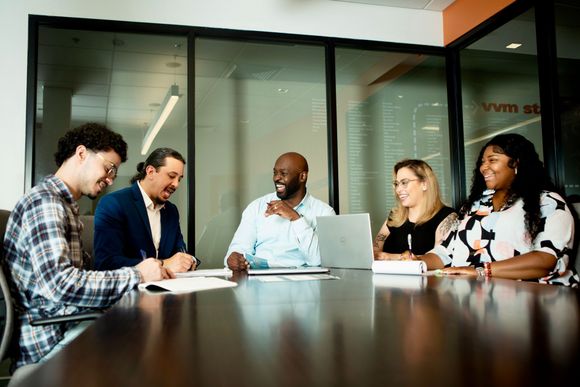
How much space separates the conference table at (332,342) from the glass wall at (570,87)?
213 centimetres

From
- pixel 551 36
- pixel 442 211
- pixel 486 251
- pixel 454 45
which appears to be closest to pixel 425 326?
pixel 486 251

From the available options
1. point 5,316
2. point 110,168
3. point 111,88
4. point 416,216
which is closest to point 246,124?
point 111,88

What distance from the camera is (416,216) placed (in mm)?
3148

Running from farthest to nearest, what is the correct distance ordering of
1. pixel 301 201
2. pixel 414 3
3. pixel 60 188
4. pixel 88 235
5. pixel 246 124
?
1. pixel 414 3
2. pixel 246 124
3. pixel 301 201
4. pixel 88 235
5. pixel 60 188

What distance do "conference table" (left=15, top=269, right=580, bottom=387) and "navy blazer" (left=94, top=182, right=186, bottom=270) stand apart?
112 centimetres

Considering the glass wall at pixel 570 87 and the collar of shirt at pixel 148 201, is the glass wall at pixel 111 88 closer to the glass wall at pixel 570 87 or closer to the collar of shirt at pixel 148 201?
the collar of shirt at pixel 148 201

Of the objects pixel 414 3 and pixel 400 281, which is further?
pixel 414 3

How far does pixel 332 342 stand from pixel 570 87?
10.5 feet

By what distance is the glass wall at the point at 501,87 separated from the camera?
348 cm

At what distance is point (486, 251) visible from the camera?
8.57ft

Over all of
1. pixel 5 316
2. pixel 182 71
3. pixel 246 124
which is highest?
pixel 182 71

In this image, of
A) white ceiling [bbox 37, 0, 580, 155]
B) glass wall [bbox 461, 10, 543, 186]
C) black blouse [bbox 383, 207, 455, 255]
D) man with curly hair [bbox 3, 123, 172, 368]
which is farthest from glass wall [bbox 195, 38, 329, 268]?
man with curly hair [bbox 3, 123, 172, 368]

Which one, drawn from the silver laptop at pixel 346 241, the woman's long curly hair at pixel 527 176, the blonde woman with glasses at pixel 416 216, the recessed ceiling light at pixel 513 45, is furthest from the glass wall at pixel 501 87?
the silver laptop at pixel 346 241

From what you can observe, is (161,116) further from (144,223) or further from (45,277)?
(45,277)
